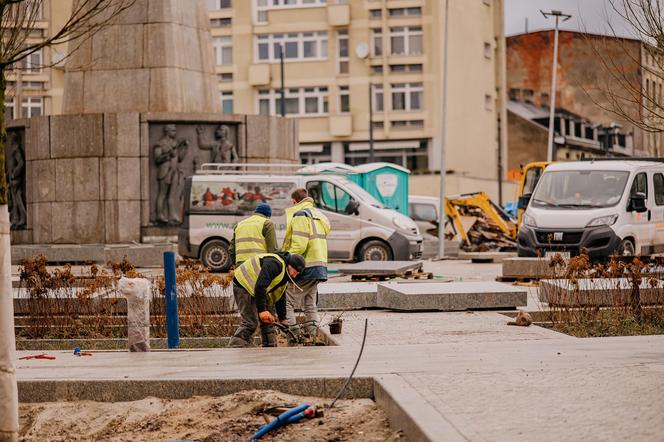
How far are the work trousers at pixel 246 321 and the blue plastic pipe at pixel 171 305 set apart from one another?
22.8 inches

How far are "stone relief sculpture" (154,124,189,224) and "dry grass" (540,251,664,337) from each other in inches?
655

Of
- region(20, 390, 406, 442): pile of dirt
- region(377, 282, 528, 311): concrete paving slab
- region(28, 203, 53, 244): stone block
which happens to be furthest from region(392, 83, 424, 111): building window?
region(20, 390, 406, 442): pile of dirt

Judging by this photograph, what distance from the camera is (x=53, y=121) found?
103ft

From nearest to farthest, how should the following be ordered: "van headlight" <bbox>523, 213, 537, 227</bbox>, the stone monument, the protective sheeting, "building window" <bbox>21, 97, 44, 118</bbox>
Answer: the protective sheeting < "van headlight" <bbox>523, 213, 537, 227</bbox> < the stone monument < "building window" <bbox>21, 97, 44, 118</bbox>

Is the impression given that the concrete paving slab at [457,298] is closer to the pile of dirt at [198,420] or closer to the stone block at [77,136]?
the pile of dirt at [198,420]

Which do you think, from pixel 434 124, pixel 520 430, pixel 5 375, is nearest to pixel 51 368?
pixel 5 375

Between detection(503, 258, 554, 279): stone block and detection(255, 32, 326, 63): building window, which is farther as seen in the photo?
detection(255, 32, 326, 63): building window

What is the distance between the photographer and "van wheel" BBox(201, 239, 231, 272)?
29.2 m

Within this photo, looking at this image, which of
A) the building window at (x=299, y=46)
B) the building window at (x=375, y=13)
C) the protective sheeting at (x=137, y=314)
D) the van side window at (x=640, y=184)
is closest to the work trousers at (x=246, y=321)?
the protective sheeting at (x=137, y=314)

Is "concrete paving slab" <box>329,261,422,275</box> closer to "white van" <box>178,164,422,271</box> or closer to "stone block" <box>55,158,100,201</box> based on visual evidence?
"white van" <box>178,164,422,271</box>

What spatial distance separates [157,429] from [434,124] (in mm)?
63726

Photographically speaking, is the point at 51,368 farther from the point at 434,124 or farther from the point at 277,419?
the point at 434,124

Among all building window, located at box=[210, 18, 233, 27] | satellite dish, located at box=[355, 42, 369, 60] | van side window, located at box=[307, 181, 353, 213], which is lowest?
van side window, located at box=[307, 181, 353, 213]

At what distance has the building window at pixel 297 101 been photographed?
2901 inches
